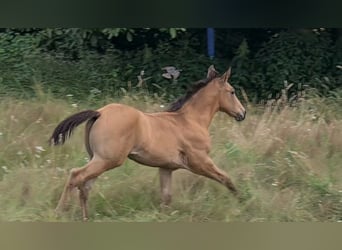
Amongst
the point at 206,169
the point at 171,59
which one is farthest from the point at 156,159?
the point at 171,59

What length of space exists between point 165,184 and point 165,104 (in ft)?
4.22

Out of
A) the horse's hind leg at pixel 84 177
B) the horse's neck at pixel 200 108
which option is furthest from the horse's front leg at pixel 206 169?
the horse's hind leg at pixel 84 177

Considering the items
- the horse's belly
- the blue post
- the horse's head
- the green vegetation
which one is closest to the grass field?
the green vegetation

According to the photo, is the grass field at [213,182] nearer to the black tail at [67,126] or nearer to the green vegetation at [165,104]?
the green vegetation at [165,104]

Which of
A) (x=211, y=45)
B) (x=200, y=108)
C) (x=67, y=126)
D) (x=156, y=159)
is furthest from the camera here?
(x=211, y=45)

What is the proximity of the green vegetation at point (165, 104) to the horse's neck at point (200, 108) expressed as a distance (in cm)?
23

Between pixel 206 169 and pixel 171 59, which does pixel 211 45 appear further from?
pixel 206 169

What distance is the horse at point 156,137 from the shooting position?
88.0 inches

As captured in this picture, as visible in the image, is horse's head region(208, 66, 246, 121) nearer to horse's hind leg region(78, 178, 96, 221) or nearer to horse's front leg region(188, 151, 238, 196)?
horse's front leg region(188, 151, 238, 196)

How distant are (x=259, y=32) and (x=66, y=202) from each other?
249 centimetres

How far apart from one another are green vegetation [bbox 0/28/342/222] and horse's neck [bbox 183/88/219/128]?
23 cm

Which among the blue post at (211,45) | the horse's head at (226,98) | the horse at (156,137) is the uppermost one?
the blue post at (211,45)

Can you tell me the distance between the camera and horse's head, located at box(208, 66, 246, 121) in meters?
2.51

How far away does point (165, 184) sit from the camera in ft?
7.95
